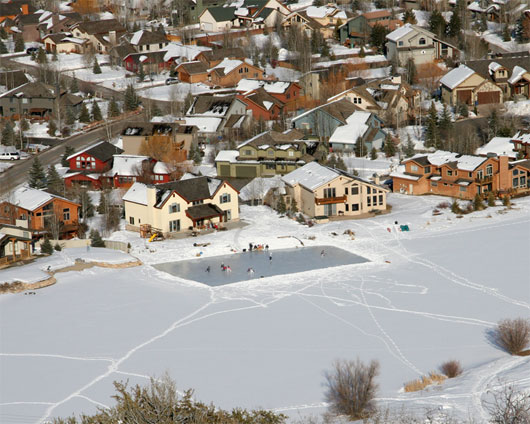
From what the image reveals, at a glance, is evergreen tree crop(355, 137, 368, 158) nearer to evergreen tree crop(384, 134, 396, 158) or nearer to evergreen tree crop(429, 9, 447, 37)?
evergreen tree crop(384, 134, 396, 158)

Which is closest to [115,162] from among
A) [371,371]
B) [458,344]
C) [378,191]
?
[378,191]

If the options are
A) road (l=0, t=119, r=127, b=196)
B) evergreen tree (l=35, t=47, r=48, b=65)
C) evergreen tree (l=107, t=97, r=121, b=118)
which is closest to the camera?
road (l=0, t=119, r=127, b=196)

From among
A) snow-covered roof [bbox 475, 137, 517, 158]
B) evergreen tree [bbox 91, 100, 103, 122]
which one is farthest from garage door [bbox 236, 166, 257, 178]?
evergreen tree [bbox 91, 100, 103, 122]

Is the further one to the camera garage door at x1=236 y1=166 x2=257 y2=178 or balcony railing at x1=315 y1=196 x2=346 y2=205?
garage door at x1=236 y1=166 x2=257 y2=178

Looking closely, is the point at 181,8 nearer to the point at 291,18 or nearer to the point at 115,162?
the point at 291,18

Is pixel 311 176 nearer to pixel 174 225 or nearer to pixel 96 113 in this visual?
pixel 174 225

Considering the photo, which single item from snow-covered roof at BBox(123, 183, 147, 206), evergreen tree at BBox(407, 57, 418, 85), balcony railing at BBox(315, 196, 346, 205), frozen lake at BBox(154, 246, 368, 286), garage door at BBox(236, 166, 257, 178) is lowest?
frozen lake at BBox(154, 246, 368, 286)

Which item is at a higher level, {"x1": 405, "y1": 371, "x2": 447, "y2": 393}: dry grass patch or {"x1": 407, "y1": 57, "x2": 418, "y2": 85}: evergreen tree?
{"x1": 407, "y1": 57, "x2": 418, "y2": 85}: evergreen tree
